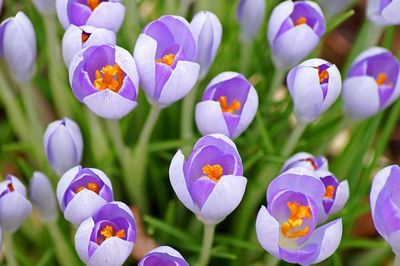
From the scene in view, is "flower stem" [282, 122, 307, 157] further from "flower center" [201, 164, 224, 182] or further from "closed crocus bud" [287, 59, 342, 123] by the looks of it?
"flower center" [201, 164, 224, 182]

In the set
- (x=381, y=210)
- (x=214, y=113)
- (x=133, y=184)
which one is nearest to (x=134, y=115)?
(x=133, y=184)

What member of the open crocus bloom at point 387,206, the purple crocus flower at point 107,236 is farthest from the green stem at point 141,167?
the open crocus bloom at point 387,206

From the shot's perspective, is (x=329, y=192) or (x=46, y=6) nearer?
(x=329, y=192)

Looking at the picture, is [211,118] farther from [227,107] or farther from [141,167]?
[141,167]

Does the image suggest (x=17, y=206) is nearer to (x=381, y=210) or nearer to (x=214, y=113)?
(x=214, y=113)

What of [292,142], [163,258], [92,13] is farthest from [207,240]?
[92,13]

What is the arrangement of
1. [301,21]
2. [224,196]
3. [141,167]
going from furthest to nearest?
[141,167]
[301,21]
[224,196]

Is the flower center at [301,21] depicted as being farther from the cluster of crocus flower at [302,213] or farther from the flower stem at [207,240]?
the flower stem at [207,240]
